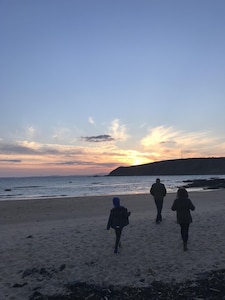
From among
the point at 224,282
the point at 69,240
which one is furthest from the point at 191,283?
the point at 69,240

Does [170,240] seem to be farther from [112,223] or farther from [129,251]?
[112,223]

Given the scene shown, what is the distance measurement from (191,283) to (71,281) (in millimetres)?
2590

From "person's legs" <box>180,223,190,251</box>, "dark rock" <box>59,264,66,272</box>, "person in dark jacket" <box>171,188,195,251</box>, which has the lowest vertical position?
"dark rock" <box>59,264,66,272</box>

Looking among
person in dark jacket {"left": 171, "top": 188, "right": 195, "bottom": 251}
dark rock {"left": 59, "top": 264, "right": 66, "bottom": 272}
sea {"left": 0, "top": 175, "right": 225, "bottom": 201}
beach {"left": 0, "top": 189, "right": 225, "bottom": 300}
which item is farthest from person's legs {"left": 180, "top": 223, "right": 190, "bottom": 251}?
sea {"left": 0, "top": 175, "right": 225, "bottom": 201}

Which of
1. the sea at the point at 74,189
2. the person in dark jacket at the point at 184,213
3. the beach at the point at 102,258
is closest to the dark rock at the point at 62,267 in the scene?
the beach at the point at 102,258

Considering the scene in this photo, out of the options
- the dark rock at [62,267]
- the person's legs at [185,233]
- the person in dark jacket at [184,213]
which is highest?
the person in dark jacket at [184,213]

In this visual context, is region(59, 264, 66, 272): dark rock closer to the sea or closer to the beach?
the beach

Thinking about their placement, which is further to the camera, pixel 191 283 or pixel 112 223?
pixel 112 223

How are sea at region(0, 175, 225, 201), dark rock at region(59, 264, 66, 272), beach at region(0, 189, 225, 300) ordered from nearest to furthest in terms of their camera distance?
beach at region(0, 189, 225, 300), dark rock at region(59, 264, 66, 272), sea at region(0, 175, 225, 201)

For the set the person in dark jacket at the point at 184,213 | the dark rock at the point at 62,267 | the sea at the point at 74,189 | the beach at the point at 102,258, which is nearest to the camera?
the beach at the point at 102,258

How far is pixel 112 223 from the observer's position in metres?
9.30

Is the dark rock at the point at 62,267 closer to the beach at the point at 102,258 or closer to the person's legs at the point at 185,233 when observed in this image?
the beach at the point at 102,258

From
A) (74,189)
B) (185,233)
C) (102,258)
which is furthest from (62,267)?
(74,189)

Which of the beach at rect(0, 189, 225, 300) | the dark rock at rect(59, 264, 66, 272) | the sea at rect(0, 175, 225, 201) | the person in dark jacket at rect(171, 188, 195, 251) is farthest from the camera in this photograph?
the sea at rect(0, 175, 225, 201)
